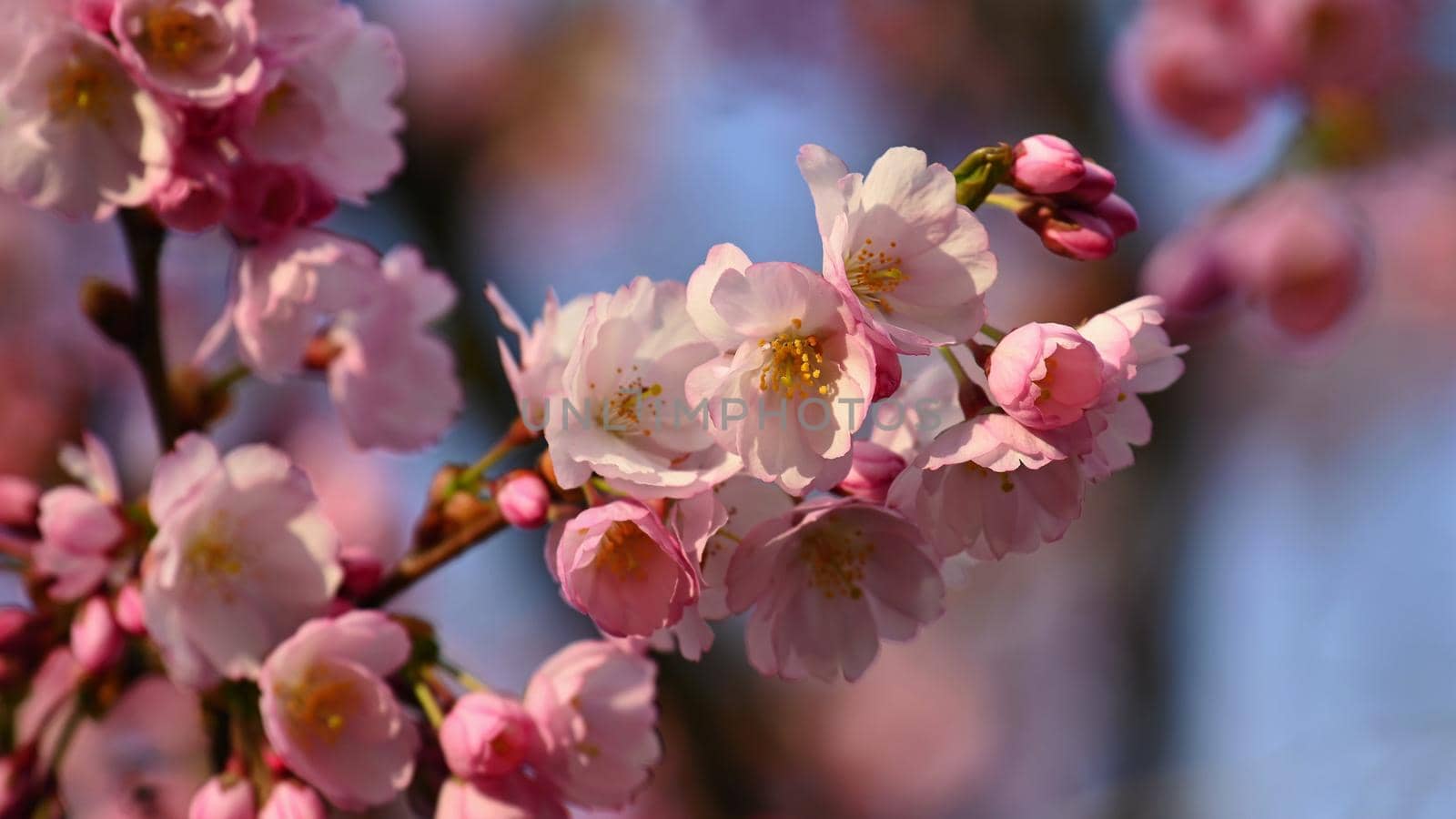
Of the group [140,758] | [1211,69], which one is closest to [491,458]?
[140,758]

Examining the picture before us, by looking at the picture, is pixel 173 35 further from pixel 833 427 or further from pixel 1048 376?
pixel 1048 376

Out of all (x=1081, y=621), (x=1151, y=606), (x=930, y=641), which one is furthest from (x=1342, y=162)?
(x=930, y=641)

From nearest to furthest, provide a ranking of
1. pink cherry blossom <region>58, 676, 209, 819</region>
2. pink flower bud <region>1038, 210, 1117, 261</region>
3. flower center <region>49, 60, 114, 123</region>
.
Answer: pink flower bud <region>1038, 210, 1117, 261</region>
flower center <region>49, 60, 114, 123</region>
pink cherry blossom <region>58, 676, 209, 819</region>

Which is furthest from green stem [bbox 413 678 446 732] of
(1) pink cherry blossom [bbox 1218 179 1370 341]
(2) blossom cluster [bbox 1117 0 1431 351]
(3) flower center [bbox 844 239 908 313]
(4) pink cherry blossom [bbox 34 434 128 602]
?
(1) pink cherry blossom [bbox 1218 179 1370 341]

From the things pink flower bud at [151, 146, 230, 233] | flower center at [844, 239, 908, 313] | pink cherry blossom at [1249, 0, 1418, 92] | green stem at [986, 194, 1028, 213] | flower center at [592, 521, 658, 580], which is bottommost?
pink cherry blossom at [1249, 0, 1418, 92]

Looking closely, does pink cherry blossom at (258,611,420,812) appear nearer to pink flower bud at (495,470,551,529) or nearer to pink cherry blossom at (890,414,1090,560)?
pink flower bud at (495,470,551,529)

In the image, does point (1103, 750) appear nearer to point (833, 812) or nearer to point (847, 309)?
point (833, 812)
